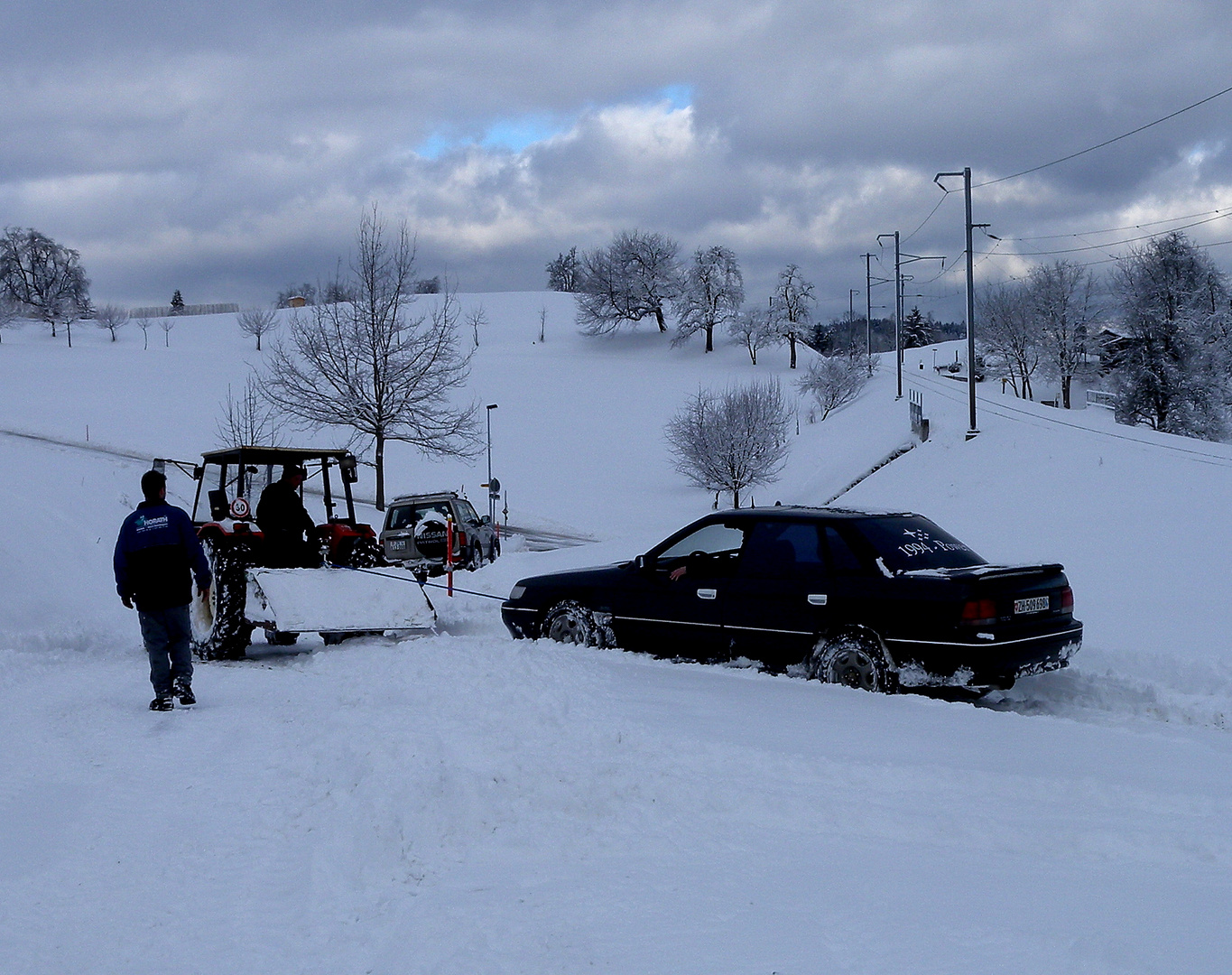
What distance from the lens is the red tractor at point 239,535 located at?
10.4 m

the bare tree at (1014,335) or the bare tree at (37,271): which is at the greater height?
the bare tree at (37,271)

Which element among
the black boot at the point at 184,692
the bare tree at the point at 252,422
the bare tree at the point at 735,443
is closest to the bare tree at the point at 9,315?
the bare tree at the point at 252,422

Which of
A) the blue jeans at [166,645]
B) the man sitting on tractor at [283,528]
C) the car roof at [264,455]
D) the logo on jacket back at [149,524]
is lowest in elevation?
the blue jeans at [166,645]

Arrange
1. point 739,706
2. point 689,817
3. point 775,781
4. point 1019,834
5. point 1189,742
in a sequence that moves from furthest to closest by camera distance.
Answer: point 739,706 → point 1189,742 → point 775,781 → point 689,817 → point 1019,834

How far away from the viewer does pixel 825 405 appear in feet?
198

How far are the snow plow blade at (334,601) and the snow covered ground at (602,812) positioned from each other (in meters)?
0.35

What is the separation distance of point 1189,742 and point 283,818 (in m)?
5.16

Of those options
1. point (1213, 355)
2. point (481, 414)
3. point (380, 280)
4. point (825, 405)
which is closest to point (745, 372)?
point (825, 405)

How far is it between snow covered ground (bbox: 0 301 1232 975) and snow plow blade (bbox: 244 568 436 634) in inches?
13.6

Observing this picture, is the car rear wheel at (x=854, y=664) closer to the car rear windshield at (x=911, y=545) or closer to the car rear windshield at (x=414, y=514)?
the car rear windshield at (x=911, y=545)

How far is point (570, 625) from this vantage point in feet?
31.6

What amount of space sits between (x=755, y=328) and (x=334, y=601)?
69.4 metres

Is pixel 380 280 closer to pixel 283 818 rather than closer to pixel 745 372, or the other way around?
pixel 283 818

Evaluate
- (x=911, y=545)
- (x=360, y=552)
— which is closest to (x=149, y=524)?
(x=360, y=552)
